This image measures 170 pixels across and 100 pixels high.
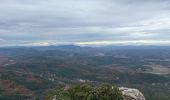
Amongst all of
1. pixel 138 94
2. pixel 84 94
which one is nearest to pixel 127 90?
pixel 138 94

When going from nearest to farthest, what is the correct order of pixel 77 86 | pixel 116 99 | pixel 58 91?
pixel 116 99 → pixel 77 86 → pixel 58 91

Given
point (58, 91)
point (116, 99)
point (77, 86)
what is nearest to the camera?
point (116, 99)

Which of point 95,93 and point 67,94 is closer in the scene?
point 95,93

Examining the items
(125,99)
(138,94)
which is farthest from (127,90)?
(125,99)

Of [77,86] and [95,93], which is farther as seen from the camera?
[77,86]

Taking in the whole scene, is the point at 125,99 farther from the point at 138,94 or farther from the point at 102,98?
the point at 138,94

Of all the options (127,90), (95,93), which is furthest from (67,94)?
(127,90)

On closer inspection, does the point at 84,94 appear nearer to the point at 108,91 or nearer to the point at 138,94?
the point at 108,91

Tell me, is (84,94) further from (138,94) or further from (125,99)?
(138,94)
